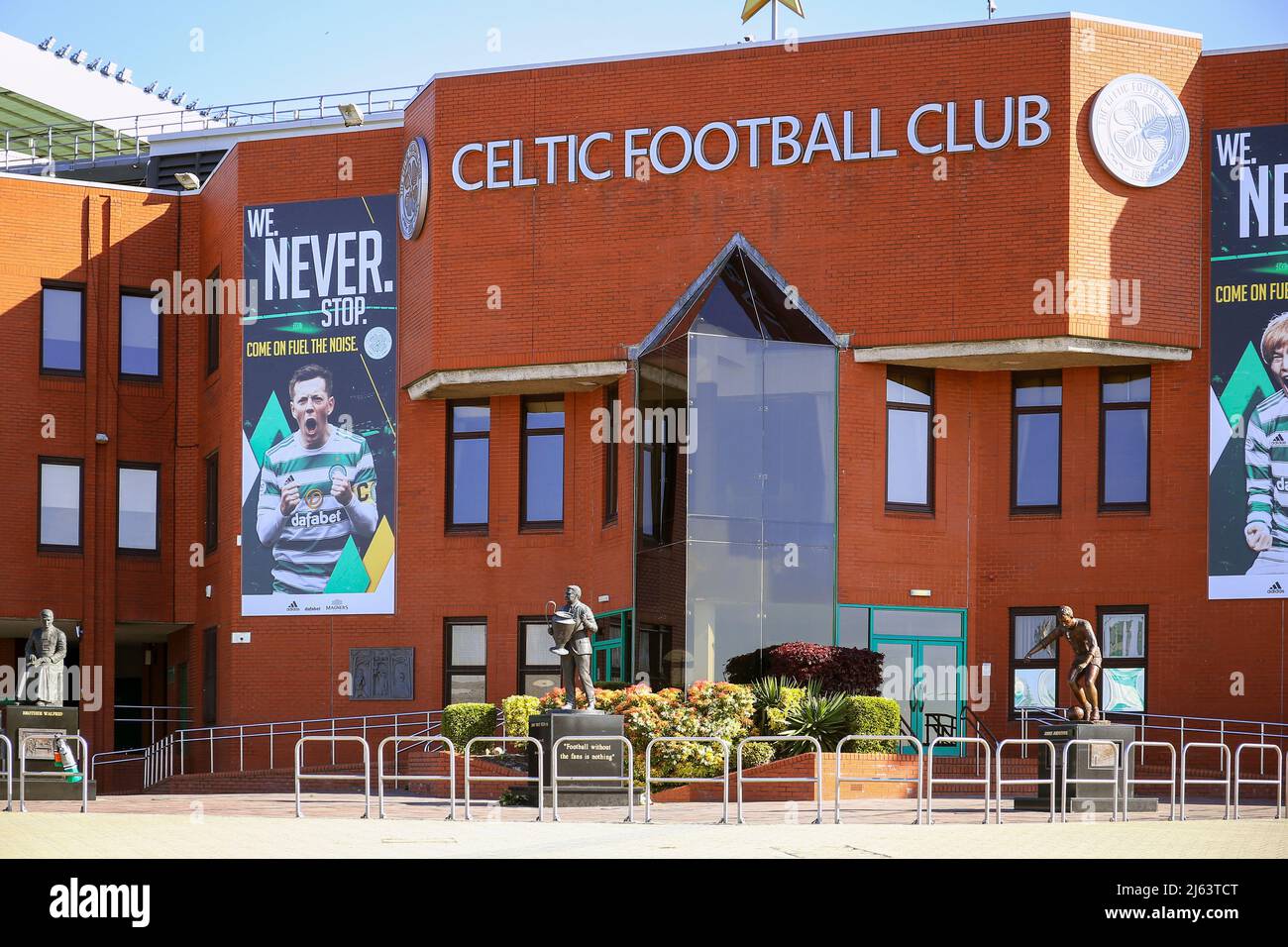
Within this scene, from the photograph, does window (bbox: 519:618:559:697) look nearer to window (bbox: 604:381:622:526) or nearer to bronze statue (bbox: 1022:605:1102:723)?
window (bbox: 604:381:622:526)

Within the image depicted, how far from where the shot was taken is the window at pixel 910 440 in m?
32.9

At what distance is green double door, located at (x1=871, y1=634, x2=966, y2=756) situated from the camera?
1259 inches

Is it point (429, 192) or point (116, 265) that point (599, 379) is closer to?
point (429, 192)

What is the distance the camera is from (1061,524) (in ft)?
108

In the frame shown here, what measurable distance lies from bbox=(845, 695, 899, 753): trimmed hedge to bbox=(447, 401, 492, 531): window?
9.93 m

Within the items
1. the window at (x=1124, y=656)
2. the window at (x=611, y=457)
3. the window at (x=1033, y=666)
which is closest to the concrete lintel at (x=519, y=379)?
the window at (x=611, y=457)

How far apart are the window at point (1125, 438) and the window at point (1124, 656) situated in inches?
70.8

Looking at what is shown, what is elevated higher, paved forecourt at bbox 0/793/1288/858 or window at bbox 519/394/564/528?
window at bbox 519/394/564/528

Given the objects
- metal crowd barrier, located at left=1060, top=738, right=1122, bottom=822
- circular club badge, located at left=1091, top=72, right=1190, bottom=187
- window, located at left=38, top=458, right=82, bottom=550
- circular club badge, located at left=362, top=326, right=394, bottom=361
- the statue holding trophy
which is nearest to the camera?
metal crowd barrier, located at left=1060, top=738, right=1122, bottom=822

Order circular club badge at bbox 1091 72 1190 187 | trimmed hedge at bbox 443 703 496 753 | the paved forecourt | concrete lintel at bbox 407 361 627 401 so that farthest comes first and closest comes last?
concrete lintel at bbox 407 361 627 401
circular club badge at bbox 1091 72 1190 187
trimmed hedge at bbox 443 703 496 753
the paved forecourt

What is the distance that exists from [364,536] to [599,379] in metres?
5.47

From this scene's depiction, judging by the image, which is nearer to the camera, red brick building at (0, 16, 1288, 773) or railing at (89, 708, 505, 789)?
red brick building at (0, 16, 1288, 773)

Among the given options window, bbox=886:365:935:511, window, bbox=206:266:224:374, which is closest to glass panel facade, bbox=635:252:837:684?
window, bbox=886:365:935:511

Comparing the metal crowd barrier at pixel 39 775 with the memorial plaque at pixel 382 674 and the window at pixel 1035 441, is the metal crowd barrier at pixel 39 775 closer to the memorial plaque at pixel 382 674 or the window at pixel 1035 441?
the memorial plaque at pixel 382 674
